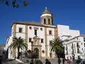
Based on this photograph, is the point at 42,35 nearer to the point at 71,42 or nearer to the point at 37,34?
the point at 37,34

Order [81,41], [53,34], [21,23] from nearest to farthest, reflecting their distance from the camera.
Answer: [81,41]
[21,23]
[53,34]

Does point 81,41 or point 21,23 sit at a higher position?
point 21,23

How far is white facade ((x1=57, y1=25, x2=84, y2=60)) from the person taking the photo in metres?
52.8

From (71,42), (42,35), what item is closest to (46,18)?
(42,35)

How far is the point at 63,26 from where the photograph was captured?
202ft

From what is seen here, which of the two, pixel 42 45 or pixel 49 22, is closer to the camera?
pixel 42 45

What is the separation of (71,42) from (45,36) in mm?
8163

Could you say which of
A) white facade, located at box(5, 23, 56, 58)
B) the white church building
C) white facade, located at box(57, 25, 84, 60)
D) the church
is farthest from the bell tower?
white facade, located at box(57, 25, 84, 60)

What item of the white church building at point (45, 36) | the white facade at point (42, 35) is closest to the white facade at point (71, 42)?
the white church building at point (45, 36)

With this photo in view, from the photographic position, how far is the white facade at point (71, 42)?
5278cm

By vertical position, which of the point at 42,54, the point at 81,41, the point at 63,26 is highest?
the point at 63,26

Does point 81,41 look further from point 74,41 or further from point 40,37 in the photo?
point 40,37

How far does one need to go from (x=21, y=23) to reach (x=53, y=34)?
10689mm

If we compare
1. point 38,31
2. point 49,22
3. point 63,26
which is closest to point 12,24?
point 38,31
